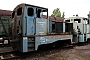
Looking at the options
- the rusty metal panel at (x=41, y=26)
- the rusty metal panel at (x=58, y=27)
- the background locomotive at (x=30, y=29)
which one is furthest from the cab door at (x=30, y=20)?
the rusty metal panel at (x=58, y=27)

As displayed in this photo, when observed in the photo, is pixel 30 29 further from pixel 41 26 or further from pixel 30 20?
pixel 41 26

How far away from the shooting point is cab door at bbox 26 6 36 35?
7.62 m

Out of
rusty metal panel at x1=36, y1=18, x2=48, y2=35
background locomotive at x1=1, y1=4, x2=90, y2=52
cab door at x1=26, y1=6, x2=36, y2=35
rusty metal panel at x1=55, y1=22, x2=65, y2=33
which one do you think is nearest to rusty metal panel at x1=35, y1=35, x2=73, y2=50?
background locomotive at x1=1, y1=4, x2=90, y2=52

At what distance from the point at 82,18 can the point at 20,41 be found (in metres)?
7.87

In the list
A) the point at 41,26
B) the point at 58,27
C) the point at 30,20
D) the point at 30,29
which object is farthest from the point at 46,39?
the point at 58,27

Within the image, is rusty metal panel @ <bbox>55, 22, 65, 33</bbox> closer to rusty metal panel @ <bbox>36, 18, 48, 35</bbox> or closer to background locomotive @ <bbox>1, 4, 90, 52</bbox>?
background locomotive @ <bbox>1, 4, 90, 52</bbox>

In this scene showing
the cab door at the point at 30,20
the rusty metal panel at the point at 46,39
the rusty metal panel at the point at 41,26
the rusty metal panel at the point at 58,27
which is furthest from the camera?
the rusty metal panel at the point at 58,27

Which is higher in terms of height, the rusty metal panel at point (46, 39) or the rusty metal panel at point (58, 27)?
the rusty metal panel at point (58, 27)

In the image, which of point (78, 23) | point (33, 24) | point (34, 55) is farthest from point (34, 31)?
point (78, 23)

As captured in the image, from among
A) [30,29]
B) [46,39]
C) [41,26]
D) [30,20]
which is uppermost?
[30,20]

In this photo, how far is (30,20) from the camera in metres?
7.75

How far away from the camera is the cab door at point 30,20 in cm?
762

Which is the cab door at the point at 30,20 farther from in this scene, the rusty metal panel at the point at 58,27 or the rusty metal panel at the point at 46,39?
the rusty metal panel at the point at 58,27

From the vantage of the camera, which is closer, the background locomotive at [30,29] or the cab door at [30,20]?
the background locomotive at [30,29]
